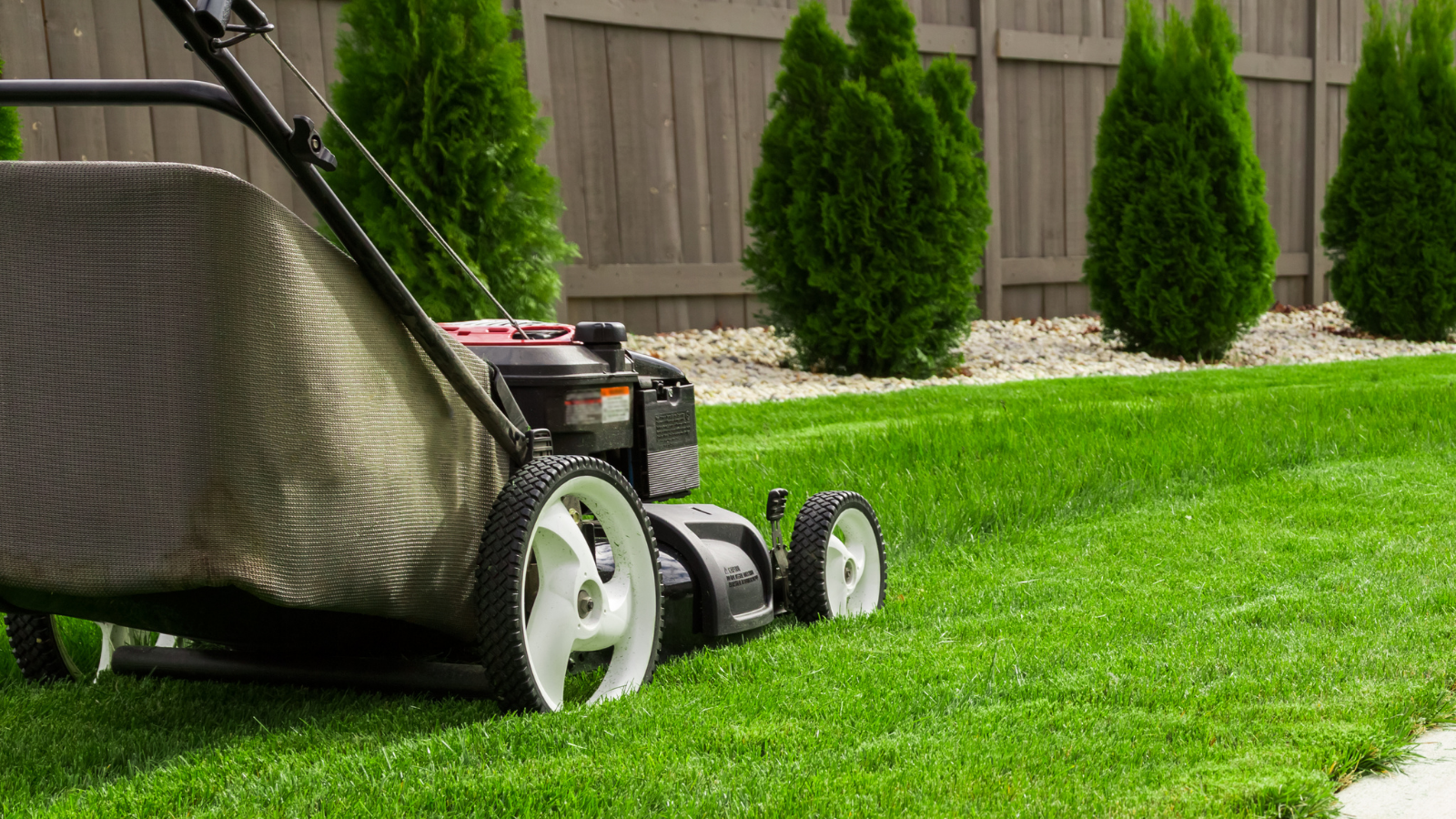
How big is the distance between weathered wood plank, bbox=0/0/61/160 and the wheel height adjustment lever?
17.9 feet

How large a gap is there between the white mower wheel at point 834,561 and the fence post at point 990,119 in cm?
777

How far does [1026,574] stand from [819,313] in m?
5.01

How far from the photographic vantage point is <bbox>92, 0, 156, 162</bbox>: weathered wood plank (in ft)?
23.9

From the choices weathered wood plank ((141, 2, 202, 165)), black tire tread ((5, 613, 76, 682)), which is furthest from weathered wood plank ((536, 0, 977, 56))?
black tire tread ((5, 613, 76, 682))

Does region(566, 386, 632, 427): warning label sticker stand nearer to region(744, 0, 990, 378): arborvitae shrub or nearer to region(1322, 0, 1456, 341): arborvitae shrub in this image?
region(744, 0, 990, 378): arborvitae shrub

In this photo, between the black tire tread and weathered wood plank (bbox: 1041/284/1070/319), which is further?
weathered wood plank (bbox: 1041/284/1070/319)

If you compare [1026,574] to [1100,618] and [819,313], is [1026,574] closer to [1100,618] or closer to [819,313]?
[1100,618]

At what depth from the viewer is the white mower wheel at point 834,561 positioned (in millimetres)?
3193

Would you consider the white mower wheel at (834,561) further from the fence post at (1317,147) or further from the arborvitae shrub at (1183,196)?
the fence post at (1317,147)

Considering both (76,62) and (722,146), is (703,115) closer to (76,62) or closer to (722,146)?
(722,146)

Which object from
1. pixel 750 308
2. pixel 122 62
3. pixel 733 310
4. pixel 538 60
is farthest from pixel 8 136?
pixel 750 308

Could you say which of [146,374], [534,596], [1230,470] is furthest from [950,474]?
[146,374]

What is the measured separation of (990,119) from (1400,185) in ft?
12.8

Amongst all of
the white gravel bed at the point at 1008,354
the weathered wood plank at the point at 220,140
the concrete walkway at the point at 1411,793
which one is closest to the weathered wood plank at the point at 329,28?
the weathered wood plank at the point at 220,140
